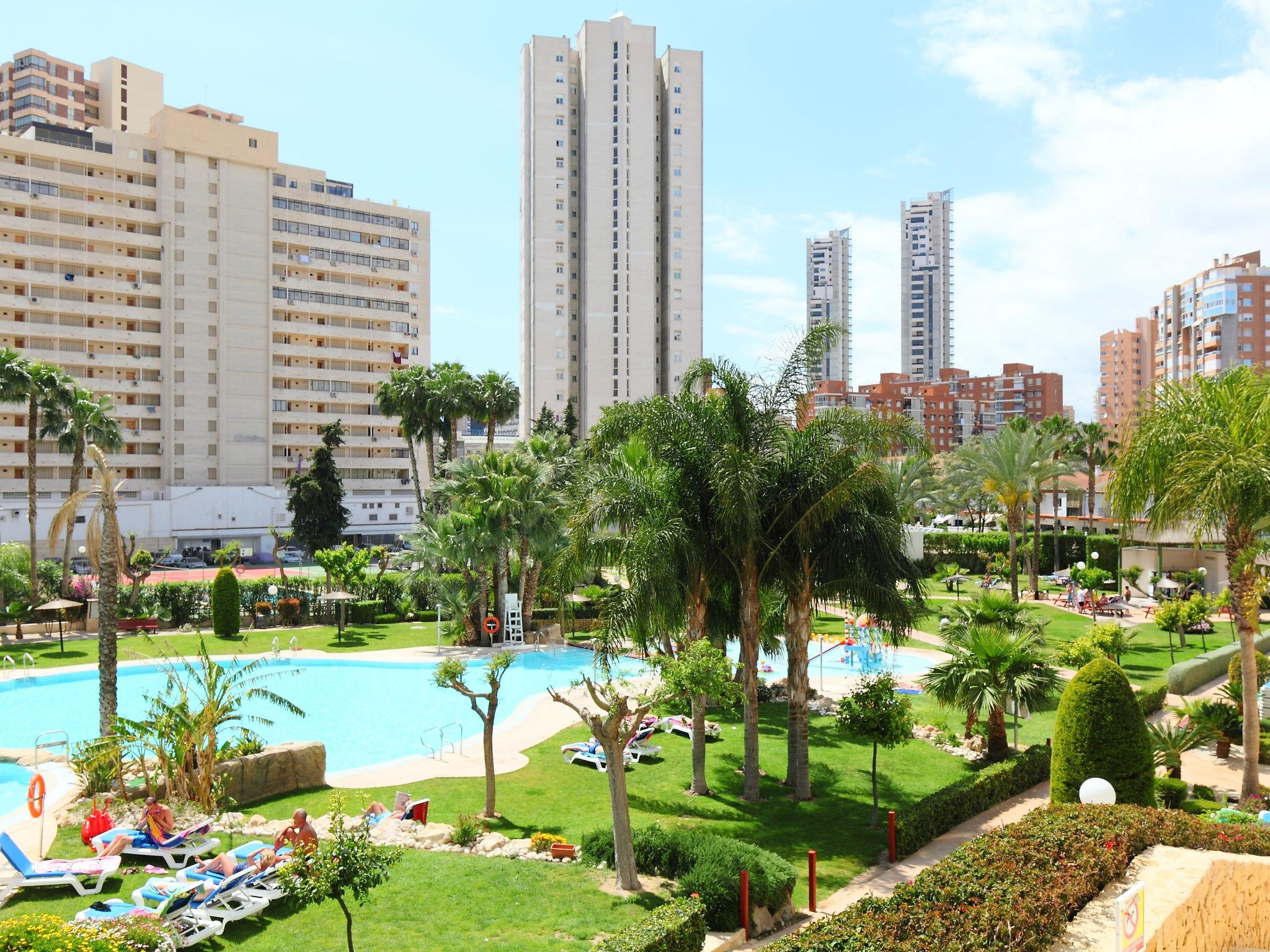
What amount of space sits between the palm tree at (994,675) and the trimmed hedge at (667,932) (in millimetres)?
8661

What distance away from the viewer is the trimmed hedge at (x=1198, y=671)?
23.3m

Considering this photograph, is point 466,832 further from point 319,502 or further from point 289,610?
point 319,502

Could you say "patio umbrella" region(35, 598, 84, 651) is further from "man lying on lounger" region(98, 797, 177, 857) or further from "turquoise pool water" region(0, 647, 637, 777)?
"man lying on lounger" region(98, 797, 177, 857)

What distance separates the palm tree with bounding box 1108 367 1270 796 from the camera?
13.4 metres

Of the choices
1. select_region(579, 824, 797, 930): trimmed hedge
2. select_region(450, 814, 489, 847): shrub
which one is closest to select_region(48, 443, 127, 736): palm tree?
select_region(450, 814, 489, 847): shrub

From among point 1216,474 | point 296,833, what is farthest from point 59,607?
point 1216,474

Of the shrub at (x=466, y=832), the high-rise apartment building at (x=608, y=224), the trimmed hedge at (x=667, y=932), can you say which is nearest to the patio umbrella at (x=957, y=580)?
the shrub at (x=466, y=832)

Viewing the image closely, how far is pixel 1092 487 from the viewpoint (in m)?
59.9

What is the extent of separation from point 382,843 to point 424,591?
24787 millimetres

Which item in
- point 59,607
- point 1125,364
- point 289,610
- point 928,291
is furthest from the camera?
point 928,291

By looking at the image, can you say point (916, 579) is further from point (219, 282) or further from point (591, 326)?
point (591, 326)

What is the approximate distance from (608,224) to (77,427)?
209 feet

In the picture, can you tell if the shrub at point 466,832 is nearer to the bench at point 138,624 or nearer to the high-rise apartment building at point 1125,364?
the bench at point 138,624

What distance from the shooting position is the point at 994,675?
16.8 meters
